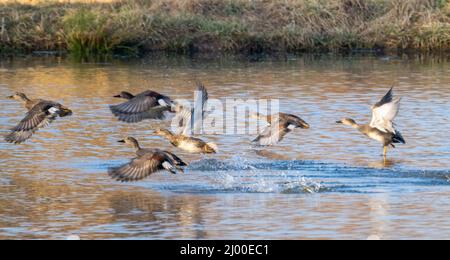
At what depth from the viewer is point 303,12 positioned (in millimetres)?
27484

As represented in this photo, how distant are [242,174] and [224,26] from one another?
42.1 feet

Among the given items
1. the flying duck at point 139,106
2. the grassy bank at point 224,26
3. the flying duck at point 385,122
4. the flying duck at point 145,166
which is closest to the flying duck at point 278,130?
the flying duck at point 385,122

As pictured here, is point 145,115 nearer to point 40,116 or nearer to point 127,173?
point 40,116

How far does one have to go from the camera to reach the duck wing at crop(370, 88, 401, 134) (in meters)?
14.6

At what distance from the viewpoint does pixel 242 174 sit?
13938 millimetres

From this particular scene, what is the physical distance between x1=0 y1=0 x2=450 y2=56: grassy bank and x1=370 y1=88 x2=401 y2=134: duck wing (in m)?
12.0

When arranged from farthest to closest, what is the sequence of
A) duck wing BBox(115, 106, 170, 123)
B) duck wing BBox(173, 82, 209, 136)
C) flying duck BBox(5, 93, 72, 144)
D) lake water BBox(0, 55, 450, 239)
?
duck wing BBox(173, 82, 209, 136) < duck wing BBox(115, 106, 170, 123) < flying duck BBox(5, 93, 72, 144) < lake water BBox(0, 55, 450, 239)

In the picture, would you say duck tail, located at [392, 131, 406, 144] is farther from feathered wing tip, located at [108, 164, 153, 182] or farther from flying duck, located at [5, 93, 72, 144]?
flying duck, located at [5, 93, 72, 144]

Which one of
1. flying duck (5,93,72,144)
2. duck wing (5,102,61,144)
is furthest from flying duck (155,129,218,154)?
duck wing (5,102,61,144)

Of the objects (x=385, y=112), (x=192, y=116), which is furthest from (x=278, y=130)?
(x=385, y=112)

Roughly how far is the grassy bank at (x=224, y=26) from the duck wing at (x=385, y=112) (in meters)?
12.0

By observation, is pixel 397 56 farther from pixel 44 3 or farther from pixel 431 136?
pixel 431 136

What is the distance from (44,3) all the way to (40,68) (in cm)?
413
